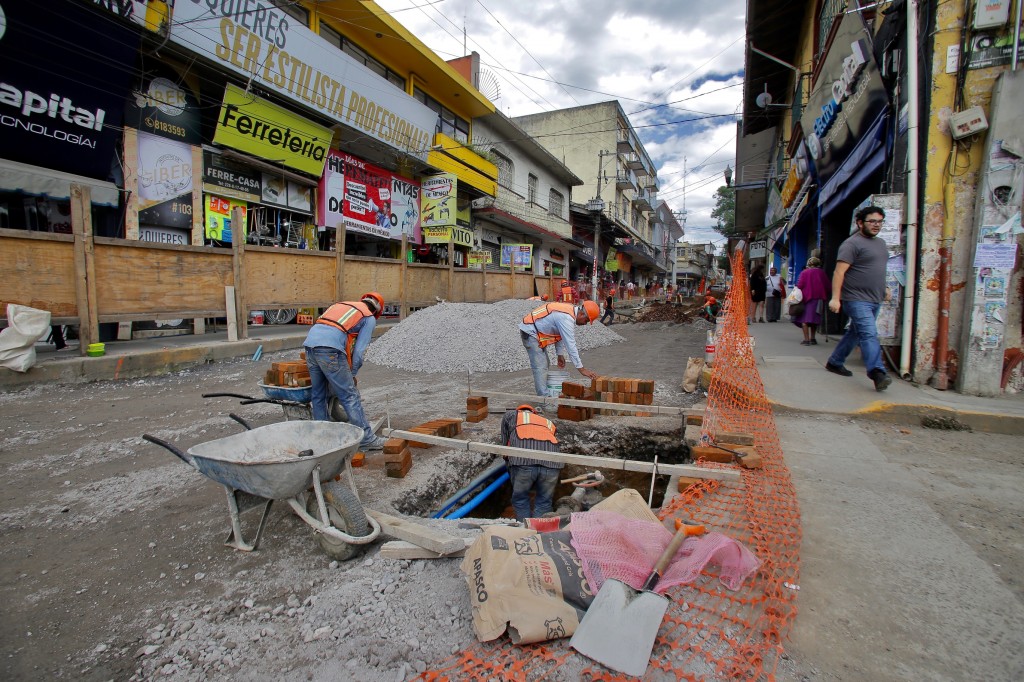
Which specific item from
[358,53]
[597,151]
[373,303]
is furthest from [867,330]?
[597,151]

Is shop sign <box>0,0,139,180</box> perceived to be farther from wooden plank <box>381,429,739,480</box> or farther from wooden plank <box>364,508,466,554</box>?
wooden plank <box>364,508,466,554</box>

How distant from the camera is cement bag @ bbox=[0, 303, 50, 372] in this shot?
5.36m

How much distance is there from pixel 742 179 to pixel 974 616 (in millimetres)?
21230

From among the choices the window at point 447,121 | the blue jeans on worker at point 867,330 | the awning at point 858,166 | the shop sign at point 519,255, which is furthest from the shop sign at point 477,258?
the blue jeans on worker at point 867,330

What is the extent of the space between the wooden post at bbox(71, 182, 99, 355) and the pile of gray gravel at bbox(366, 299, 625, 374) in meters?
3.97

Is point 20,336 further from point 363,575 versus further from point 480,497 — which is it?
point 363,575

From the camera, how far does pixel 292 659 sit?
1.73 metres

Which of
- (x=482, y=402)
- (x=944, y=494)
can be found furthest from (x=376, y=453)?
(x=944, y=494)

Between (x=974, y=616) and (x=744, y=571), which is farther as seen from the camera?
(x=744, y=571)

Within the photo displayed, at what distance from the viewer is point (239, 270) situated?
7883 millimetres

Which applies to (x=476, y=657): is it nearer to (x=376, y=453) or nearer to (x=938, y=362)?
(x=376, y=453)

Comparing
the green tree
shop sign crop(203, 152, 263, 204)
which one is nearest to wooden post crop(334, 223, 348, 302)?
shop sign crop(203, 152, 263, 204)

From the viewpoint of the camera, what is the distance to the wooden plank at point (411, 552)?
222cm

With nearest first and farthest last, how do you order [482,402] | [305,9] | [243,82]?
[482,402]
[243,82]
[305,9]
